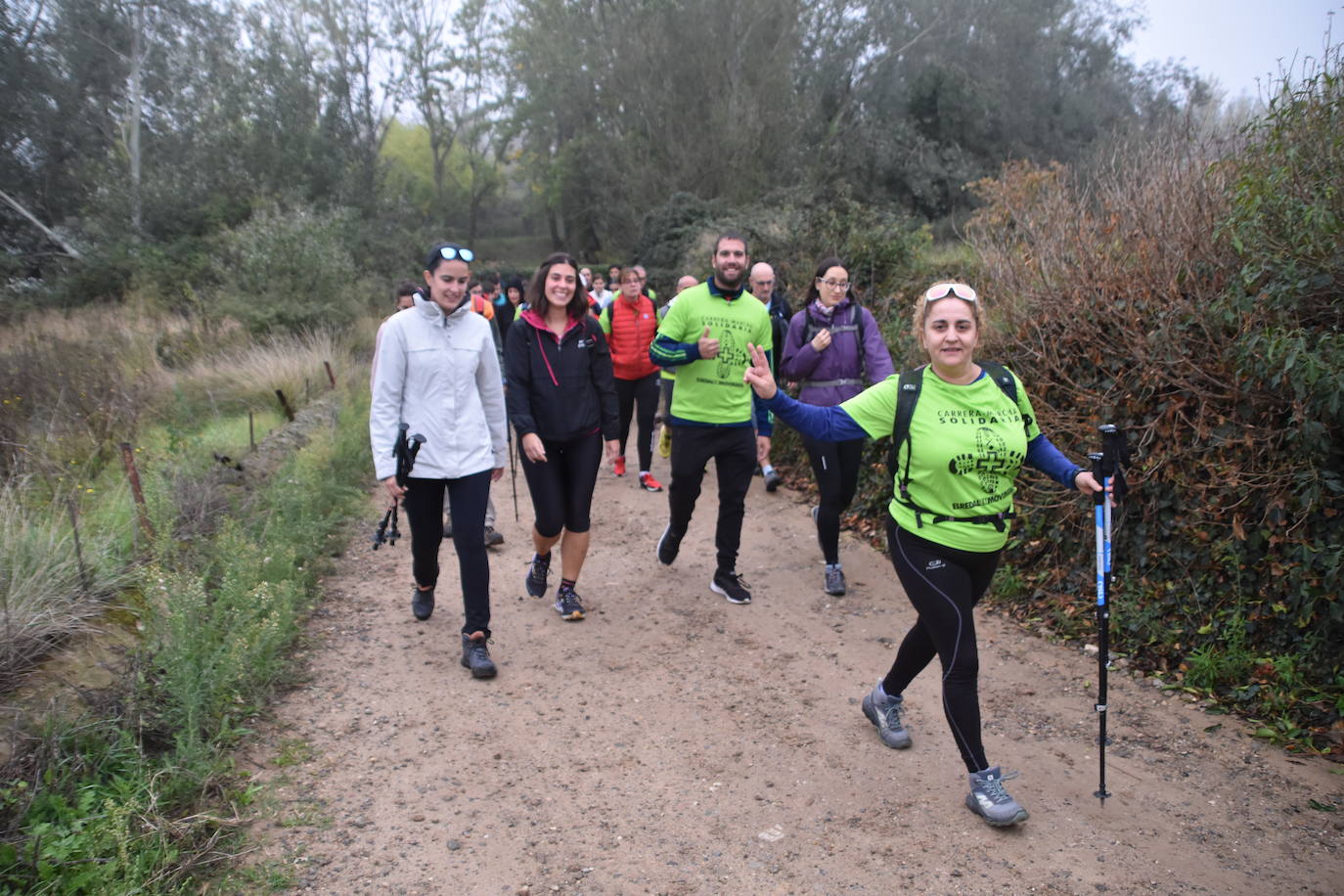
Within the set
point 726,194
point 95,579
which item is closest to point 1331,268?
point 95,579

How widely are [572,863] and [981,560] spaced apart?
189 centimetres

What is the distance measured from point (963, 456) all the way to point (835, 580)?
2.90 m

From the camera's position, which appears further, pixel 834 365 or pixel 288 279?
pixel 288 279

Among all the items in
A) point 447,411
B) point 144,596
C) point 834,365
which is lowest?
point 144,596

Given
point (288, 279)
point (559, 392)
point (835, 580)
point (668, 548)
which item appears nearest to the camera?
point (559, 392)

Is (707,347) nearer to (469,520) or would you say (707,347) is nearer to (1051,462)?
(469,520)

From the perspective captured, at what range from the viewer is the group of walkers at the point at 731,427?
3.69 m

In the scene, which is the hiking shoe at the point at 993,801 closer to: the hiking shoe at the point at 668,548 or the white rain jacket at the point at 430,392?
A: the white rain jacket at the point at 430,392

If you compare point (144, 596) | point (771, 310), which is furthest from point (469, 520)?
point (771, 310)

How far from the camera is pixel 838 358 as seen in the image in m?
6.34

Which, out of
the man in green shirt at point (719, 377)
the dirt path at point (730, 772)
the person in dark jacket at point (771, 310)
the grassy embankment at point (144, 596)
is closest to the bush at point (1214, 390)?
the dirt path at point (730, 772)

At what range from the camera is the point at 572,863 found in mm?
3488

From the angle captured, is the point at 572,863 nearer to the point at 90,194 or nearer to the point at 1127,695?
the point at 1127,695

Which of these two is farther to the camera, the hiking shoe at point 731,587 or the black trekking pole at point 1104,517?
the hiking shoe at point 731,587
